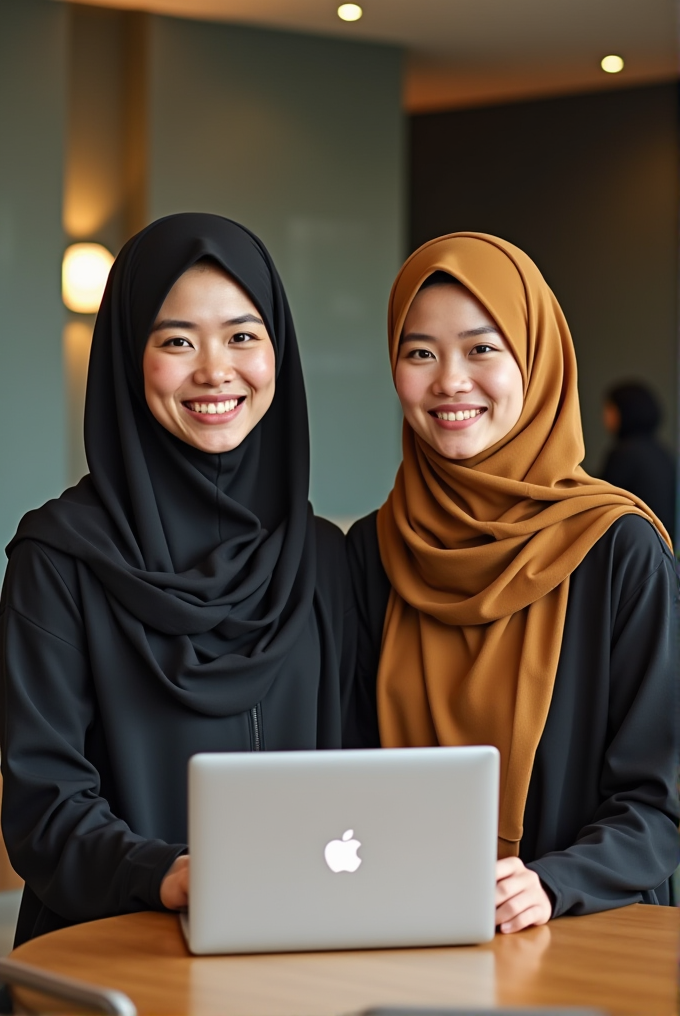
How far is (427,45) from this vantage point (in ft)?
19.7

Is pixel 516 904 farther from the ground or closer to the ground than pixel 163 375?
closer to the ground

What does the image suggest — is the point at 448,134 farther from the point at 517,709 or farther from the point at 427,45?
the point at 517,709

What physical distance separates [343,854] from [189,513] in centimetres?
79

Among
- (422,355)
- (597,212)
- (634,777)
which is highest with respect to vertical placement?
(597,212)

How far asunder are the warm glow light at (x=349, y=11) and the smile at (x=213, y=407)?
379 centimetres

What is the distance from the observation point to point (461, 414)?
2.07 meters

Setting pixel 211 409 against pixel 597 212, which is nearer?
pixel 211 409

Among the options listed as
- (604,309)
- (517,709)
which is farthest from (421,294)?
(604,309)

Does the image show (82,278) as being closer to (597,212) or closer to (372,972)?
(597,212)

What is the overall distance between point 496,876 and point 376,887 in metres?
0.21

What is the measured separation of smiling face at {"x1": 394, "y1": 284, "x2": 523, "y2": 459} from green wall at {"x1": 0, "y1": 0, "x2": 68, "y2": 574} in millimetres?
3242

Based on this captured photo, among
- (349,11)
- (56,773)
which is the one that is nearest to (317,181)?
(349,11)

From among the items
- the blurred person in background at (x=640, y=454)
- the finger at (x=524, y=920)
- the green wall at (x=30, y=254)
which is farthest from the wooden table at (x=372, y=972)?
the blurred person in background at (x=640, y=454)

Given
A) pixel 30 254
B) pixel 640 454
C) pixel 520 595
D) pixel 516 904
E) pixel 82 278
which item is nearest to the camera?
pixel 516 904
